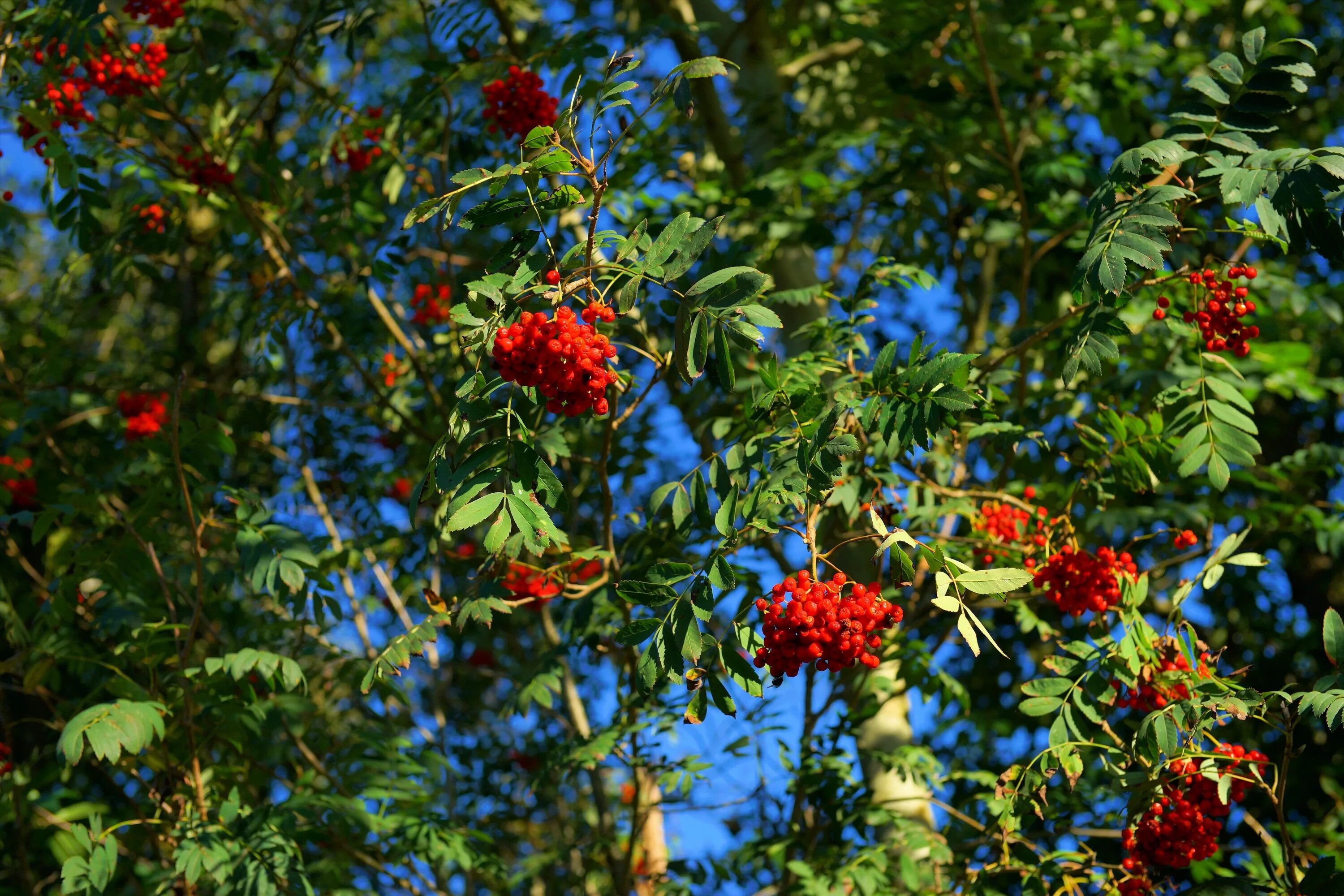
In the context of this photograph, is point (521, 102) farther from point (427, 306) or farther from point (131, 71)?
point (131, 71)

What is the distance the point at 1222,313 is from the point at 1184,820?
4.35 ft

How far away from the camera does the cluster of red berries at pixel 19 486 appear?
178 inches

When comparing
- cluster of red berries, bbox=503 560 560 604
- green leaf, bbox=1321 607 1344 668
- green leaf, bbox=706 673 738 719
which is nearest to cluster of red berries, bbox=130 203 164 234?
cluster of red berries, bbox=503 560 560 604

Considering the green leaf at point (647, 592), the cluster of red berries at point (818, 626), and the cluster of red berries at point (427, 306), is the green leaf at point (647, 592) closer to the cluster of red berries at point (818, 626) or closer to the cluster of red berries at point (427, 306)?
the cluster of red berries at point (818, 626)

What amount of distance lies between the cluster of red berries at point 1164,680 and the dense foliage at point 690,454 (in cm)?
2

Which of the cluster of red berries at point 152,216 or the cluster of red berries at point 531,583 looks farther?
the cluster of red berries at point 152,216

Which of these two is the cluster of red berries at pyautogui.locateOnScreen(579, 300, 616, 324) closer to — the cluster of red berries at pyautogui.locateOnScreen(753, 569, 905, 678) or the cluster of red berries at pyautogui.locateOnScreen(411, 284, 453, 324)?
the cluster of red berries at pyautogui.locateOnScreen(753, 569, 905, 678)

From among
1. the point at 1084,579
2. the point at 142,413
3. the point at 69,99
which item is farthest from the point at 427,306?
the point at 1084,579

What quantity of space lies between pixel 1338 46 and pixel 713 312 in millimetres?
6294

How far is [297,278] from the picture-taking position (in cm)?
457

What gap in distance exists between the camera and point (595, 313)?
2.26 metres

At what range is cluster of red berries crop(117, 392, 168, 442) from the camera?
4.63 m


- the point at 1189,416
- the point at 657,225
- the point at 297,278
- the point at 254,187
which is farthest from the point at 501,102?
the point at 254,187

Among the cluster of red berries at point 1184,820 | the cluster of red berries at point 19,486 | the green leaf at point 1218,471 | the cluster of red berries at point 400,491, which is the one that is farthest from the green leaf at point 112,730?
the green leaf at point 1218,471
